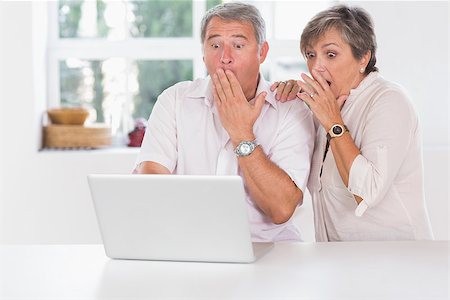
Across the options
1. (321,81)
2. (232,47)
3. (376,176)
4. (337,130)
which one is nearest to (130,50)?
(232,47)

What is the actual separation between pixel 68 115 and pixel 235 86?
7.17 ft

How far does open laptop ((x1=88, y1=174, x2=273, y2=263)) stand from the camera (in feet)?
6.84

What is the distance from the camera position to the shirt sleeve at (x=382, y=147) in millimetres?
2533

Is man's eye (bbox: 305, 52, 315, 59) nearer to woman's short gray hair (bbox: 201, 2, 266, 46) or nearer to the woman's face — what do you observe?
the woman's face

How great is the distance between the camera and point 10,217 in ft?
14.9

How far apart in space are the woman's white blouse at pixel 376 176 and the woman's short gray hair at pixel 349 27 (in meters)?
0.10

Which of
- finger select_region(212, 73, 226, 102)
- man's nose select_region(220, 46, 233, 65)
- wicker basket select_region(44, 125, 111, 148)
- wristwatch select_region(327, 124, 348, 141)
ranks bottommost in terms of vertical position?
wicker basket select_region(44, 125, 111, 148)

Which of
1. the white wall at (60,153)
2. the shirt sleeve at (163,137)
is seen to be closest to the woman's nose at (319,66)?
the shirt sleeve at (163,137)

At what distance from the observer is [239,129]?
2.64 metres

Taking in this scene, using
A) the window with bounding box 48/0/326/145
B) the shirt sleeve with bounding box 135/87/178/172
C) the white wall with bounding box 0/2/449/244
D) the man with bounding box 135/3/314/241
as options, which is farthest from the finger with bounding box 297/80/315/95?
the window with bounding box 48/0/326/145

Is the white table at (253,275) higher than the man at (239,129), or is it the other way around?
the man at (239,129)

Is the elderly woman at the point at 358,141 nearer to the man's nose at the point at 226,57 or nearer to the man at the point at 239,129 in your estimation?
the man at the point at 239,129

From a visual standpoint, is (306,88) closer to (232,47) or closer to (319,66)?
(319,66)

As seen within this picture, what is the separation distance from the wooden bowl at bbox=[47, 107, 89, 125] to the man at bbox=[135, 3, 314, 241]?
1868mm
